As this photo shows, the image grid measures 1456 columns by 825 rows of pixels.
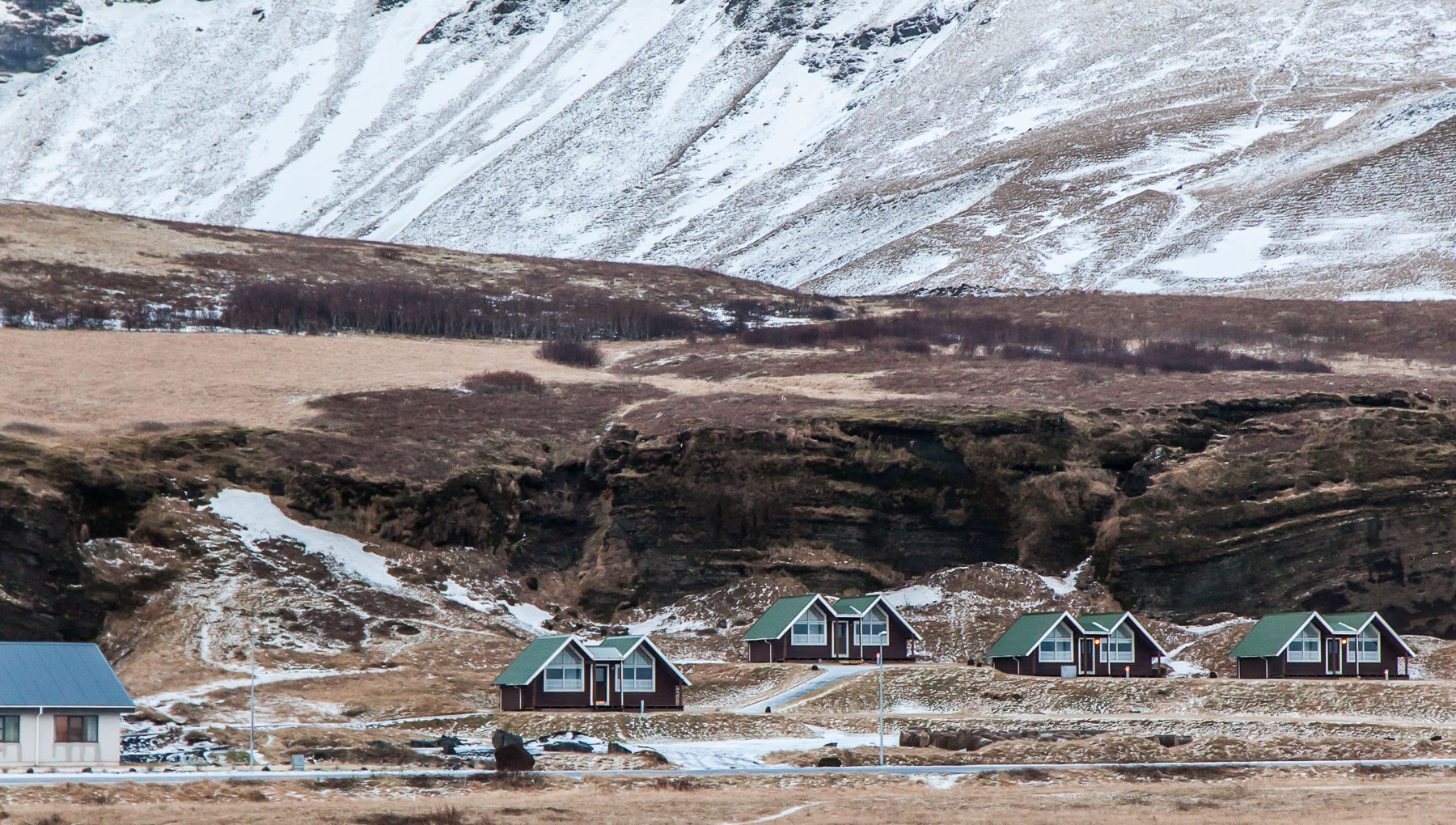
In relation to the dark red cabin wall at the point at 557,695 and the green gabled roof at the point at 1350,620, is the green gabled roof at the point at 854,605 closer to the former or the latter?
the dark red cabin wall at the point at 557,695

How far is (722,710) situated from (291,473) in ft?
111

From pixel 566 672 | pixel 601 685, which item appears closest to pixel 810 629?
pixel 601 685

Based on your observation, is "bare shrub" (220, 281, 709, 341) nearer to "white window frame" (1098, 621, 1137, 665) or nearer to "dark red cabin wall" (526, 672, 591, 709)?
"dark red cabin wall" (526, 672, 591, 709)

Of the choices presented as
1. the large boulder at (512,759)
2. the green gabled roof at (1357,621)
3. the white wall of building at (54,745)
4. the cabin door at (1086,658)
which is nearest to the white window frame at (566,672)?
the large boulder at (512,759)

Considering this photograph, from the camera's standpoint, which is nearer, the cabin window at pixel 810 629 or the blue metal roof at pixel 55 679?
the blue metal roof at pixel 55 679

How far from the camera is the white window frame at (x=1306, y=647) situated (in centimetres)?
7212

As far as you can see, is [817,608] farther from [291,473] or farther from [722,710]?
[291,473]

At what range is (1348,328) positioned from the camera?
454 ft

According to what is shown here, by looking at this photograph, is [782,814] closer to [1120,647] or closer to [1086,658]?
[1086,658]

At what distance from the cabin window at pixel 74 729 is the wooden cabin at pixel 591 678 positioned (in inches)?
717

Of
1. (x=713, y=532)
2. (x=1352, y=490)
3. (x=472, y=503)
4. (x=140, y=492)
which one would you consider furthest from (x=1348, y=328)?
(x=140, y=492)

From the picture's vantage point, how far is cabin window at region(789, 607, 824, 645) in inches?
3012

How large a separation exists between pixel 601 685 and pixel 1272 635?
1171 inches

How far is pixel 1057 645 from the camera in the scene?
2899 inches
